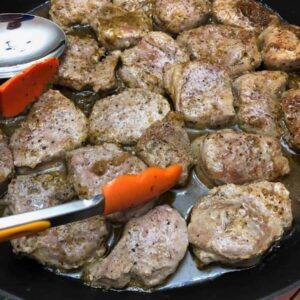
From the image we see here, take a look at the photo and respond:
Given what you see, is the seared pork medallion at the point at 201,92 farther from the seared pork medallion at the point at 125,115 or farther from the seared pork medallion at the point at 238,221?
the seared pork medallion at the point at 238,221

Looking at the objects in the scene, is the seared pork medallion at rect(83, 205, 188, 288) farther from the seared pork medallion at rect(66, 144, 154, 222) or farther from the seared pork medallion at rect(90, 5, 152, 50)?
the seared pork medallion at rect(90, 5, 152, 50)

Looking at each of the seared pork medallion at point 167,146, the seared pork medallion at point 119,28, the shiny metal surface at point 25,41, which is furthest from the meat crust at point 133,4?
the seared pork medallion at point 167,146

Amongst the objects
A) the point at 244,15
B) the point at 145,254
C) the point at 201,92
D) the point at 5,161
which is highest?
the point at 244,15

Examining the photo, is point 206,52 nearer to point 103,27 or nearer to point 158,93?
point 158,93

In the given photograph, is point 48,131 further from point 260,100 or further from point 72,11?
point 260,100

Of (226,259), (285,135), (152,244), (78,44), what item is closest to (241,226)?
(226,259)

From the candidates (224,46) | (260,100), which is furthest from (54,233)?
(224,46)
